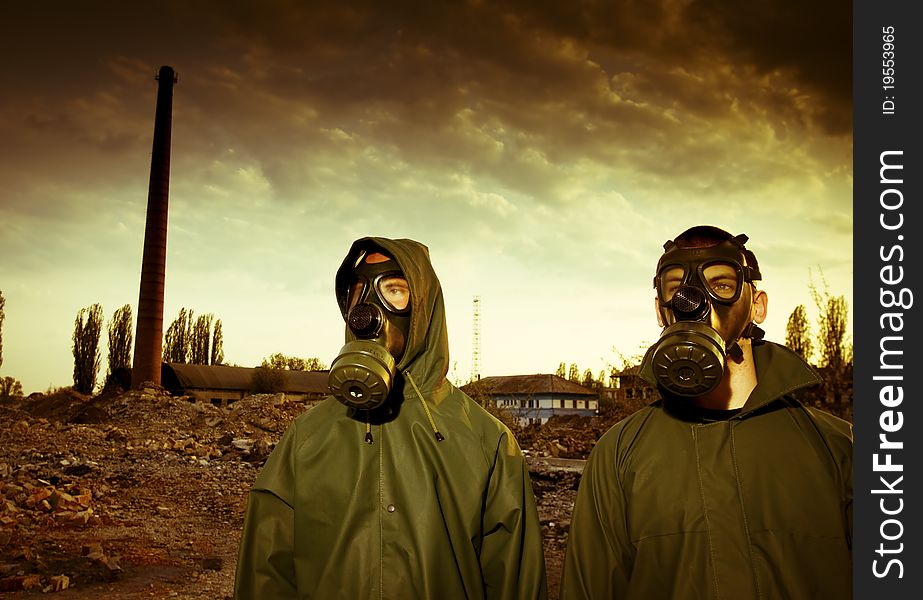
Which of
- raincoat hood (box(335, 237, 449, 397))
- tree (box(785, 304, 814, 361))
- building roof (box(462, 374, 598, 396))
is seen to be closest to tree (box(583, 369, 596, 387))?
building roof (box(462, 374, 598, 396))

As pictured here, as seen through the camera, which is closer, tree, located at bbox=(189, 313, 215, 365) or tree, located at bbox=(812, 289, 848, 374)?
tree, located at bbox=(812, 289, 848, 374)

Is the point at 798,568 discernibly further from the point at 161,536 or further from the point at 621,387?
the point at 621,387

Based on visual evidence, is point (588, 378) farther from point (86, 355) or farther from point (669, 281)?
point (669, 281)

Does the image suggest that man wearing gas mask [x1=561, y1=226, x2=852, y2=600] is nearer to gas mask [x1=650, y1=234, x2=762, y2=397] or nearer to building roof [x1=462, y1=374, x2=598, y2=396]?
gas mask [x1=650, y1=234, x2=762, y2=397]

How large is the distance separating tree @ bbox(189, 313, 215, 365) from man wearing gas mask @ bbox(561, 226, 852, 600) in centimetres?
4234

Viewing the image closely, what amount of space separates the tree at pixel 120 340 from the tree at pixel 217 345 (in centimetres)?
514

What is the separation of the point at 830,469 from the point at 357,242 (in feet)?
6.85

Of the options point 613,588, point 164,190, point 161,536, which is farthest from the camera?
point 164,190

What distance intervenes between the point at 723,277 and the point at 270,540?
212cm

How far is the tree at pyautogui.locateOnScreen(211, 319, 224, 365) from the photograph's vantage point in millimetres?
42094

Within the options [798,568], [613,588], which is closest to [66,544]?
[613,588]

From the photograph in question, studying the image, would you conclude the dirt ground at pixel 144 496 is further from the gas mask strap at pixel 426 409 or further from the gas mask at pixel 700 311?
the gas mask at pixel 700 311

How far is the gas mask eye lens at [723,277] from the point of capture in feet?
8.97

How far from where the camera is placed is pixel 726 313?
2719 mm
